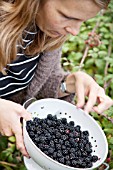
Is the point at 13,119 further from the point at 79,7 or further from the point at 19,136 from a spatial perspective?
the point at 79,7

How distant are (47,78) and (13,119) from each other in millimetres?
526

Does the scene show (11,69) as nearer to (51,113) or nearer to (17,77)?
(17,77)

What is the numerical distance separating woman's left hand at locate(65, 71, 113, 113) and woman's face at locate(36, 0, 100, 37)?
22 centimetres

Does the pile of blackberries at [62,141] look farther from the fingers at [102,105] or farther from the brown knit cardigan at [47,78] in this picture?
the brown knit cardigan at [47,78]

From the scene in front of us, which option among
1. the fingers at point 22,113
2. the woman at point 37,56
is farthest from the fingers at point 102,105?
the fingers at point 22,113

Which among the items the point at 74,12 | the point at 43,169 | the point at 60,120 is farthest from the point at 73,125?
the point at 74,12

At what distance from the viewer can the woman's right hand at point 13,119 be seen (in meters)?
1.26

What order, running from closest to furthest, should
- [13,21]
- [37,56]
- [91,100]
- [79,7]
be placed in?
[79,7] → [13,21] → [91,100] → [37,56]

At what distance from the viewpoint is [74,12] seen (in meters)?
1.24

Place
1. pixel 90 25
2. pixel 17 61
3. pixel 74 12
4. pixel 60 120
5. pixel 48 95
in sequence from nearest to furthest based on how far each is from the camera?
pixel 74 12
pixel 60 120
pixel 17 61
pixel 48 95
pixel 90 25

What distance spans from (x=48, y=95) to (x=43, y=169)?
54 centimetres

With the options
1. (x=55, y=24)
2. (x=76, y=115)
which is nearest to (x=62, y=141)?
(x=76, y=115)

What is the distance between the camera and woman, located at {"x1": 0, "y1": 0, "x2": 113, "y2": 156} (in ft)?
4.16

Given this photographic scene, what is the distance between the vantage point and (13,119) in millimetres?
1260
